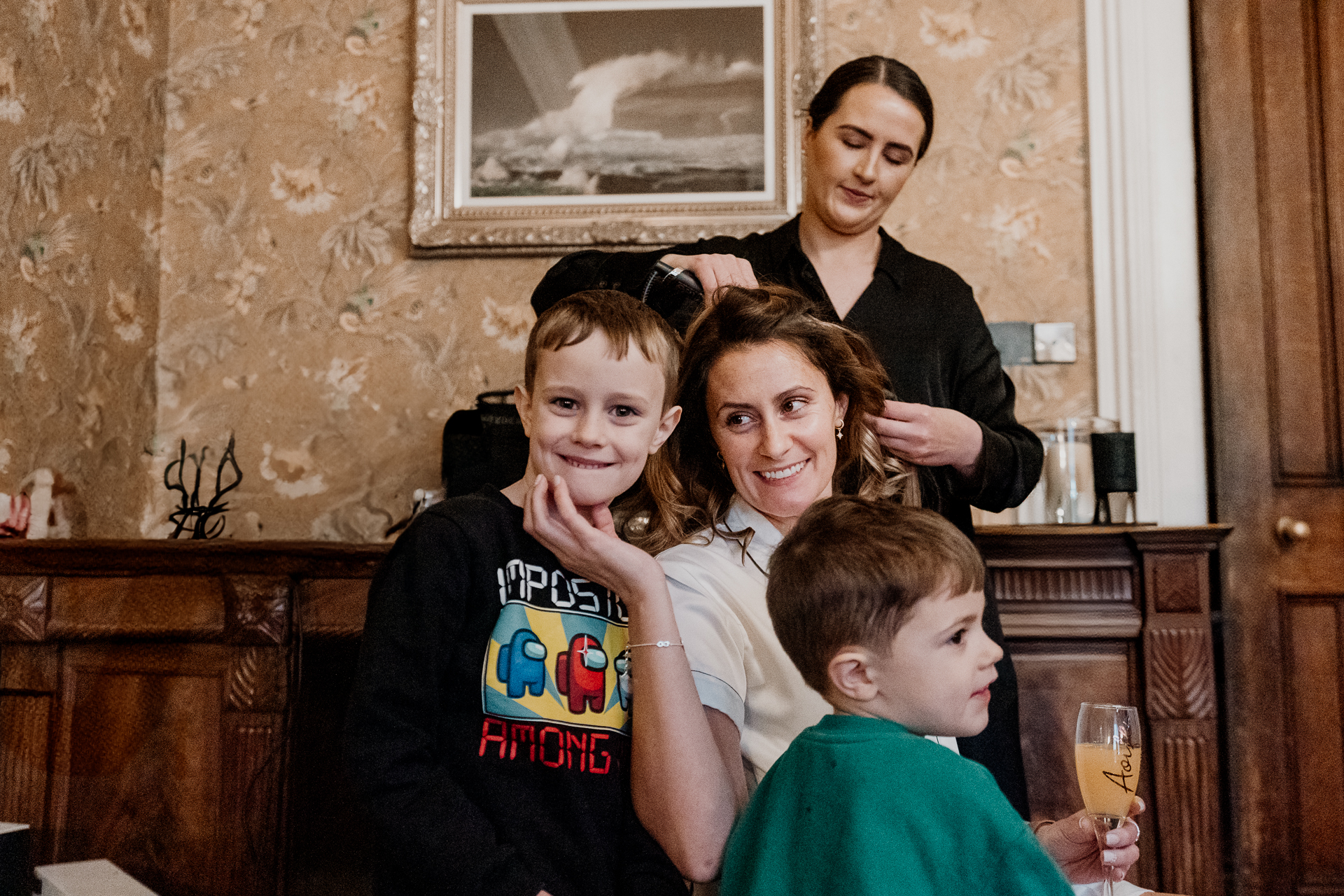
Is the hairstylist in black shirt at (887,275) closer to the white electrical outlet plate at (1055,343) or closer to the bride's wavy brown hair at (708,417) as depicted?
the bride's wavy brown hair at (708,417)

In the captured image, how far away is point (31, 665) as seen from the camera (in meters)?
1.98

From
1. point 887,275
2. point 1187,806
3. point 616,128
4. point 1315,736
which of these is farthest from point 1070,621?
point 616,128

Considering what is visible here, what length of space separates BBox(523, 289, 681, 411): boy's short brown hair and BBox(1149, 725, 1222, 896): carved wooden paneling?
147cm

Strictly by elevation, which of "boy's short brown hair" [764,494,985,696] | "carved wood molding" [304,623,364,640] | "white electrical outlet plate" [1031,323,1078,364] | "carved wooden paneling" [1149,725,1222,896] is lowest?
"carved wooden paneling" [1149,725,1222,896]

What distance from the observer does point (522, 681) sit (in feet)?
3.45

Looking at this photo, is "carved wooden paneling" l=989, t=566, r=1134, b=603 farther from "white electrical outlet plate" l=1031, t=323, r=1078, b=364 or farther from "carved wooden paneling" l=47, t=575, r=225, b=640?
"carved wooden paneling" l=47, t=575, r=225, b=640

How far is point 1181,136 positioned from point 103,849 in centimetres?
275

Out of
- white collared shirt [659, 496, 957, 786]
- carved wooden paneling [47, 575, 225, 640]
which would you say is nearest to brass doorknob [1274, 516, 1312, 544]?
white collared shirt [659, 496, 957, 786]

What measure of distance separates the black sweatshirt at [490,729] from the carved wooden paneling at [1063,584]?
1305 millimetres

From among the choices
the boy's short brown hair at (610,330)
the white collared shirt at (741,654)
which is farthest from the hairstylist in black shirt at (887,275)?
the white collared shirt at (741,654)

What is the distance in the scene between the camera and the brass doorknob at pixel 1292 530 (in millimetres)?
2525

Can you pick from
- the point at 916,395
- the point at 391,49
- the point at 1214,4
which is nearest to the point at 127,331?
the point at 391,49

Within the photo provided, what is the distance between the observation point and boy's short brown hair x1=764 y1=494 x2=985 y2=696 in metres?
0.92

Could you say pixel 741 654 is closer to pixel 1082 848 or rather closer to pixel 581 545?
pixel 581 545
